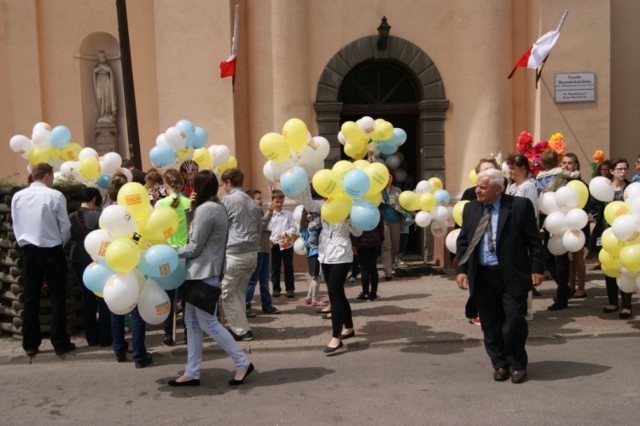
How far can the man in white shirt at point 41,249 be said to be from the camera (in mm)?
7133

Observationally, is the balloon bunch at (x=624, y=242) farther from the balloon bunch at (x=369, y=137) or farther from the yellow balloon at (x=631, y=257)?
A: the balloon bunch at (x=369, y=137)

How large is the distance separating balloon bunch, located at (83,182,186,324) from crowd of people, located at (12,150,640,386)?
0.21m

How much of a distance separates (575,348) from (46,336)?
5775 millimetres

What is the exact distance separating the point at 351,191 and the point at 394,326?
6.85 feet

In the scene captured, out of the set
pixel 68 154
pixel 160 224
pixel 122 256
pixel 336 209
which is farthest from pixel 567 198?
pixel 68 154

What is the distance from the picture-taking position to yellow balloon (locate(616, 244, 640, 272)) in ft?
23.5

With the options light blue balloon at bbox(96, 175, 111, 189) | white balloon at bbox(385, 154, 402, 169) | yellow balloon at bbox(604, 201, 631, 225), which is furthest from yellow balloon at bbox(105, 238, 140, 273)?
white balloon at bbox(385, 154, 402, 169)

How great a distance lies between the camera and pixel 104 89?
14227 millimetres

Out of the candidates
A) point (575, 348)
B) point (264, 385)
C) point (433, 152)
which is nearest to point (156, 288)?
point (264, 385)

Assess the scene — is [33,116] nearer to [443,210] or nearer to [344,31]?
[344,31]

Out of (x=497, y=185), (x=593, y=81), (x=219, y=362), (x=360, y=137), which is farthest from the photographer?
(x=593, y=81)

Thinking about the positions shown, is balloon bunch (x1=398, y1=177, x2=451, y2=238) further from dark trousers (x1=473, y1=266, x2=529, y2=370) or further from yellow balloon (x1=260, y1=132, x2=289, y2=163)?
dark trousers (x1=473, y1=266, x2=529, y2=370)

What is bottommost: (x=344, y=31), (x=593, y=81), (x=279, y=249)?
(x=279, y=249)

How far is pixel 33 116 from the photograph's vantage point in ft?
45.0
